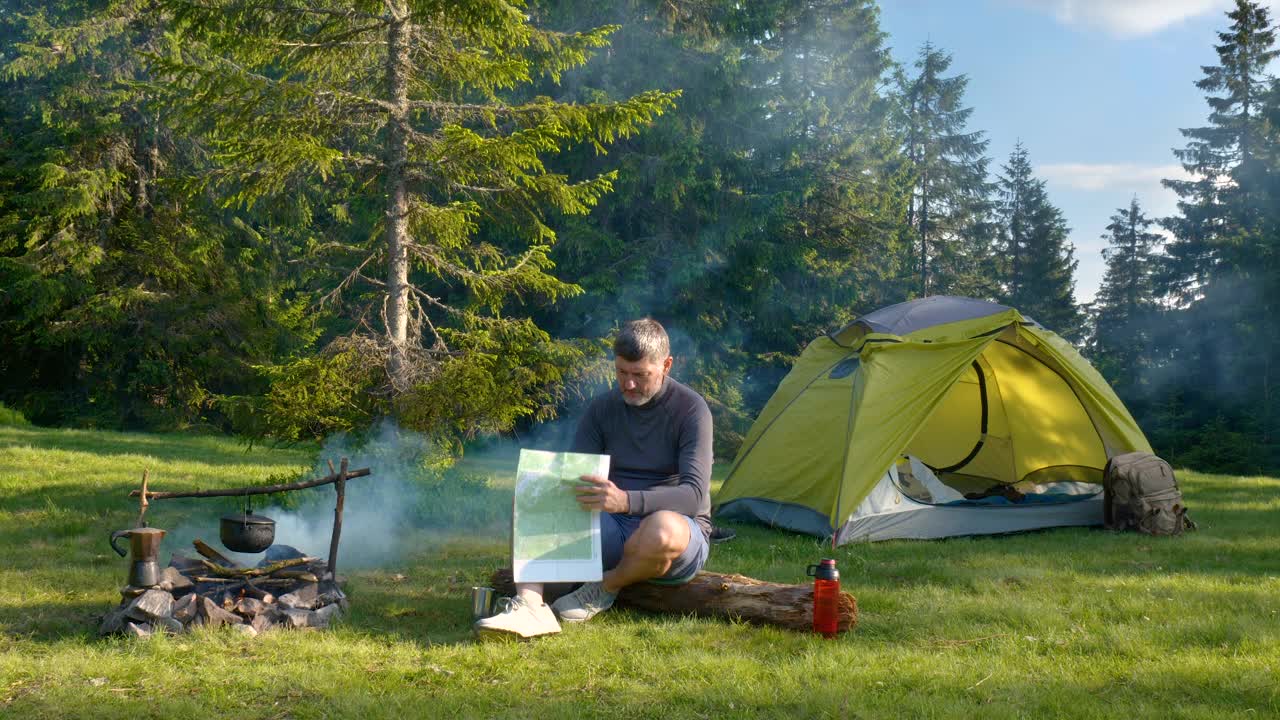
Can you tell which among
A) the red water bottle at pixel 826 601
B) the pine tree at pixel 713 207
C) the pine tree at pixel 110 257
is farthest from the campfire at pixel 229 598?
the pine tree at pixel 110 257

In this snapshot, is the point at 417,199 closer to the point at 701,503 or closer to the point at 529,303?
the point at 701,503

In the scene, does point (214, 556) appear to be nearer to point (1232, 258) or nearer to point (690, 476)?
point (690, 476)

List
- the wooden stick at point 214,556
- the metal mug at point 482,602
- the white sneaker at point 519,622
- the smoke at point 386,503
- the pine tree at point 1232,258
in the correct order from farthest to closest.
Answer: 1. the pine tree at point 1232,258
2. the smoke at point 386,503
3. the wooden stick at point 214,556
4. the metal mug at point 482,602
5. the white sneaker at point 519,622

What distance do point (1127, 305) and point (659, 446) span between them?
3094 cm

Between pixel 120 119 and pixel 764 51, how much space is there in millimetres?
11321

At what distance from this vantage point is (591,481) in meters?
3.69

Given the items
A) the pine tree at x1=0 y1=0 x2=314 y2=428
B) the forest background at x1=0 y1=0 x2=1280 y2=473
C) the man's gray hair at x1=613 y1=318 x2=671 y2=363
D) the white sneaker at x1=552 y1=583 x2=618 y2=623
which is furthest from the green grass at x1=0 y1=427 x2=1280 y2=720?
the pine tree at x1=0 y1=0 x2=314 y2=428

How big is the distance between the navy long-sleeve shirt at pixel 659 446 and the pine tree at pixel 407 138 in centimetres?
284

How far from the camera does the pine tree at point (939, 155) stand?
1073 inches

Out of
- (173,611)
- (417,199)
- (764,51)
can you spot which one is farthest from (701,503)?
(764,51)

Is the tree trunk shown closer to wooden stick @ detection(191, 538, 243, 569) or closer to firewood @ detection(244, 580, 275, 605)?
wooden stick @ detection(191, 538, 243, 569)

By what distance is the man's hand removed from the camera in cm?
369

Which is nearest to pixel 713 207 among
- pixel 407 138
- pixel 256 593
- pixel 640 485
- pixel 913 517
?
pixel 407 138

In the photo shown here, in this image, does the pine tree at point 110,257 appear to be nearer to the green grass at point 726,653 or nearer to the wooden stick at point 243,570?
the green grass at point 726,653
